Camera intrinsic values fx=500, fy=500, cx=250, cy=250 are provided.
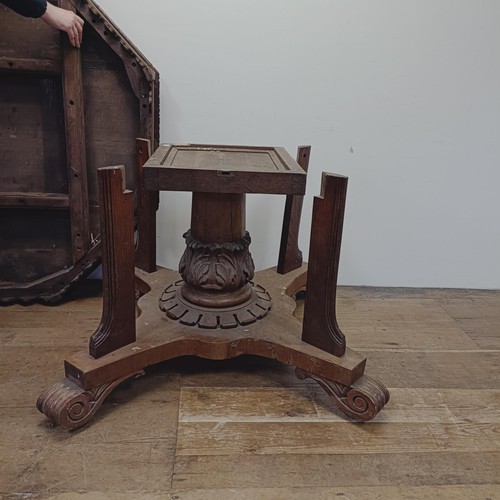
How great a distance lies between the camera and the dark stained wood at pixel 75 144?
148 cm

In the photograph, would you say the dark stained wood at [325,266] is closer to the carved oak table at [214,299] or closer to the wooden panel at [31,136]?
the carved oak table at [214,299]

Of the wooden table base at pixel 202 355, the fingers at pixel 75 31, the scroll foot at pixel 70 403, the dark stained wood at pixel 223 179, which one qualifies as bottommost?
the scroll foot at pixel 70 403

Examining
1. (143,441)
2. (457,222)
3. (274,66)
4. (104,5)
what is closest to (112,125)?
(104,5)

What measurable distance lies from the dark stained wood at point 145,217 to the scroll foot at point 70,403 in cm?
56

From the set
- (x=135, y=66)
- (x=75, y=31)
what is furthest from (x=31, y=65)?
(x=135, y=66)

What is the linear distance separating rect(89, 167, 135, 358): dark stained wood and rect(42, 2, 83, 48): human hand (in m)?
0.65

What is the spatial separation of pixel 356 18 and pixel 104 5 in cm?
82

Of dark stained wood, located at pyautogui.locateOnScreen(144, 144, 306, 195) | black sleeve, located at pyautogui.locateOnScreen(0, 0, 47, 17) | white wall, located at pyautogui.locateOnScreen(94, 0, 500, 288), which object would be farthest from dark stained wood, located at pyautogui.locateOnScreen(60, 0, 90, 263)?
dark stained wood, located at pyautogui.locateOnScreen(144, 144, 306, 195)

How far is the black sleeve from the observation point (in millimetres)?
1284

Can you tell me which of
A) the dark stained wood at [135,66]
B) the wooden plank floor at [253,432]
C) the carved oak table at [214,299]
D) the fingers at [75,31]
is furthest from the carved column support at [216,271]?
the fingers at [75,31]

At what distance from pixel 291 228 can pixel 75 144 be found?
0.73 metres

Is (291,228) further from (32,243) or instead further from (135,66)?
(32,243)

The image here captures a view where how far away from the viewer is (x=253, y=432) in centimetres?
110

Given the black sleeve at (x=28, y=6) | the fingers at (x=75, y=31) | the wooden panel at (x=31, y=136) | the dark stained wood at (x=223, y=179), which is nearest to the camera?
the dark stained wood at (x=223, y=179)
